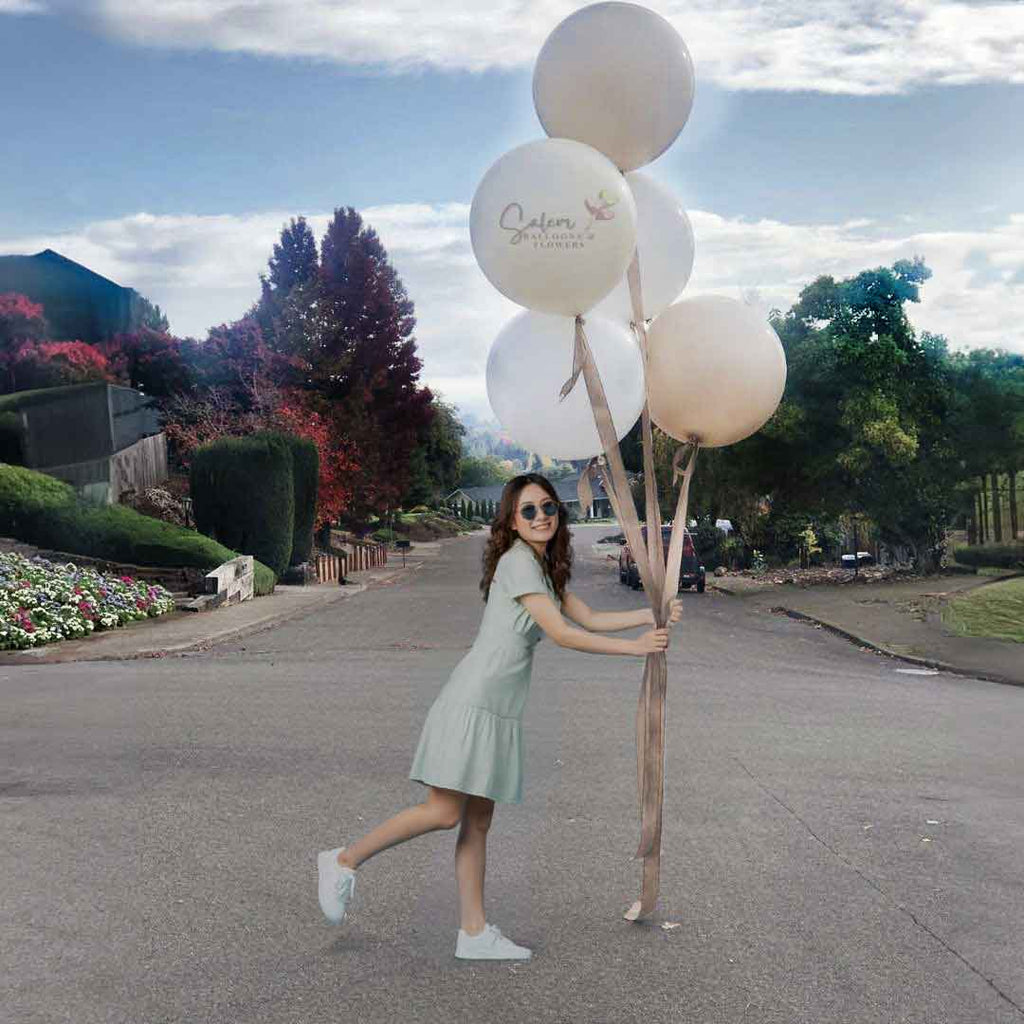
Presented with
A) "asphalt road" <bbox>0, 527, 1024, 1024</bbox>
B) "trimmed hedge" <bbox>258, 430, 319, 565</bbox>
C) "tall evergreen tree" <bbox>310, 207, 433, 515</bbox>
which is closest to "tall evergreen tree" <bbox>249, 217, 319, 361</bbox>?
"tall evergreen tree" <bbox>310, 207, 433, 515</bbox>

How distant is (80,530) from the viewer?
24141 mm

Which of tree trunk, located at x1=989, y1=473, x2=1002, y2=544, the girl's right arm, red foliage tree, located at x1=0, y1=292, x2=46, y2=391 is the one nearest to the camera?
the girl's right arm

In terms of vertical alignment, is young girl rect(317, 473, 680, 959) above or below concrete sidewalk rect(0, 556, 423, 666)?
above

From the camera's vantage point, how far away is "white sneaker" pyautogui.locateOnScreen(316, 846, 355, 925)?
4.98m

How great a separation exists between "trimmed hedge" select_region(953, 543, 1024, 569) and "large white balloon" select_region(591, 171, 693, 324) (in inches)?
938

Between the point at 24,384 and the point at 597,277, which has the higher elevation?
the point at 24,384

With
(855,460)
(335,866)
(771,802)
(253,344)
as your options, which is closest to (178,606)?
(855,460)

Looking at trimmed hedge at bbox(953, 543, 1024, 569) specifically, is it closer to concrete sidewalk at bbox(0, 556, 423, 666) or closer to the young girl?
concrete sidewalk at bbox(0, 556, 423, 666)

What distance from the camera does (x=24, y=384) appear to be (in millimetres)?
41781

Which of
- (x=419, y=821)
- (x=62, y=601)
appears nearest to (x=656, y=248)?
Answer: (x=419, y=821)

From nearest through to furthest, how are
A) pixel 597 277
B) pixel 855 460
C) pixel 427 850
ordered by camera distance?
pixel 597 277 → pixel 427 850 → pixel 855 460

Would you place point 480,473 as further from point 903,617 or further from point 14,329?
point 903,617

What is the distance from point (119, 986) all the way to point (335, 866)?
880mm

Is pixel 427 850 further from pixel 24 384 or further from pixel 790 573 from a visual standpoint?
pixel 24 384
